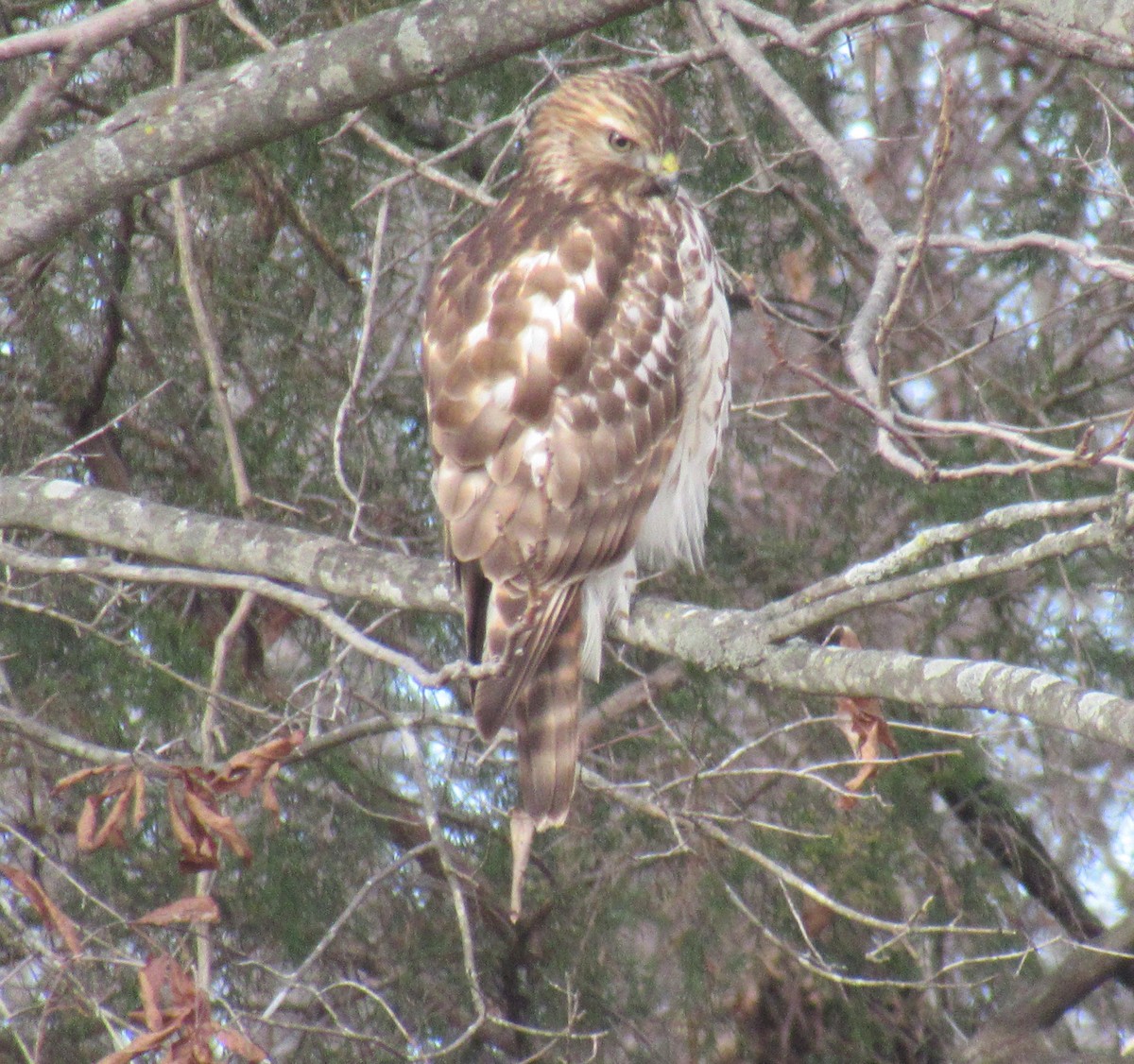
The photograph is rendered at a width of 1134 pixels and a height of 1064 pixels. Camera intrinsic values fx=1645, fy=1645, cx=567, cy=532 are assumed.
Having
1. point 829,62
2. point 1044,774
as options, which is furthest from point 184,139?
point 1044,774

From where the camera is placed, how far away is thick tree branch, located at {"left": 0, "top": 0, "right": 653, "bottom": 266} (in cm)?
318

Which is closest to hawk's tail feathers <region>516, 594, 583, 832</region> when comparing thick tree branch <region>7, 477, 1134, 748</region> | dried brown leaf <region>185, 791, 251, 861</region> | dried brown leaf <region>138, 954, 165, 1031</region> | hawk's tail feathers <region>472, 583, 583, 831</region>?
hawk's tail feathers <region>472, 583, 583, 831</region>

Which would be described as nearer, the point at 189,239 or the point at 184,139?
the point at 184,139

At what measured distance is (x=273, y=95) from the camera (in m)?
3.19

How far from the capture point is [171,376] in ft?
16.1

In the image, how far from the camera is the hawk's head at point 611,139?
396cm

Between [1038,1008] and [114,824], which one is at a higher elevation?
[114,824]

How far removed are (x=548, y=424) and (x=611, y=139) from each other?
2.76ft

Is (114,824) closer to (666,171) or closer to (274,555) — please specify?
(274,555)

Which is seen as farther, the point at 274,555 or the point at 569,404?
the point at 569,404

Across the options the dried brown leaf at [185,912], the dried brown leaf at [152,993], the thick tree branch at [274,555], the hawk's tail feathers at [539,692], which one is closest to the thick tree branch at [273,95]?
the thick tree branch at [274,555]

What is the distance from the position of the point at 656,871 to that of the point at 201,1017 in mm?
2016

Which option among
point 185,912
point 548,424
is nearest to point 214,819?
point 185,912

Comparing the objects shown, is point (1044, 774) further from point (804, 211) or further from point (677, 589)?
point (804, 211)
